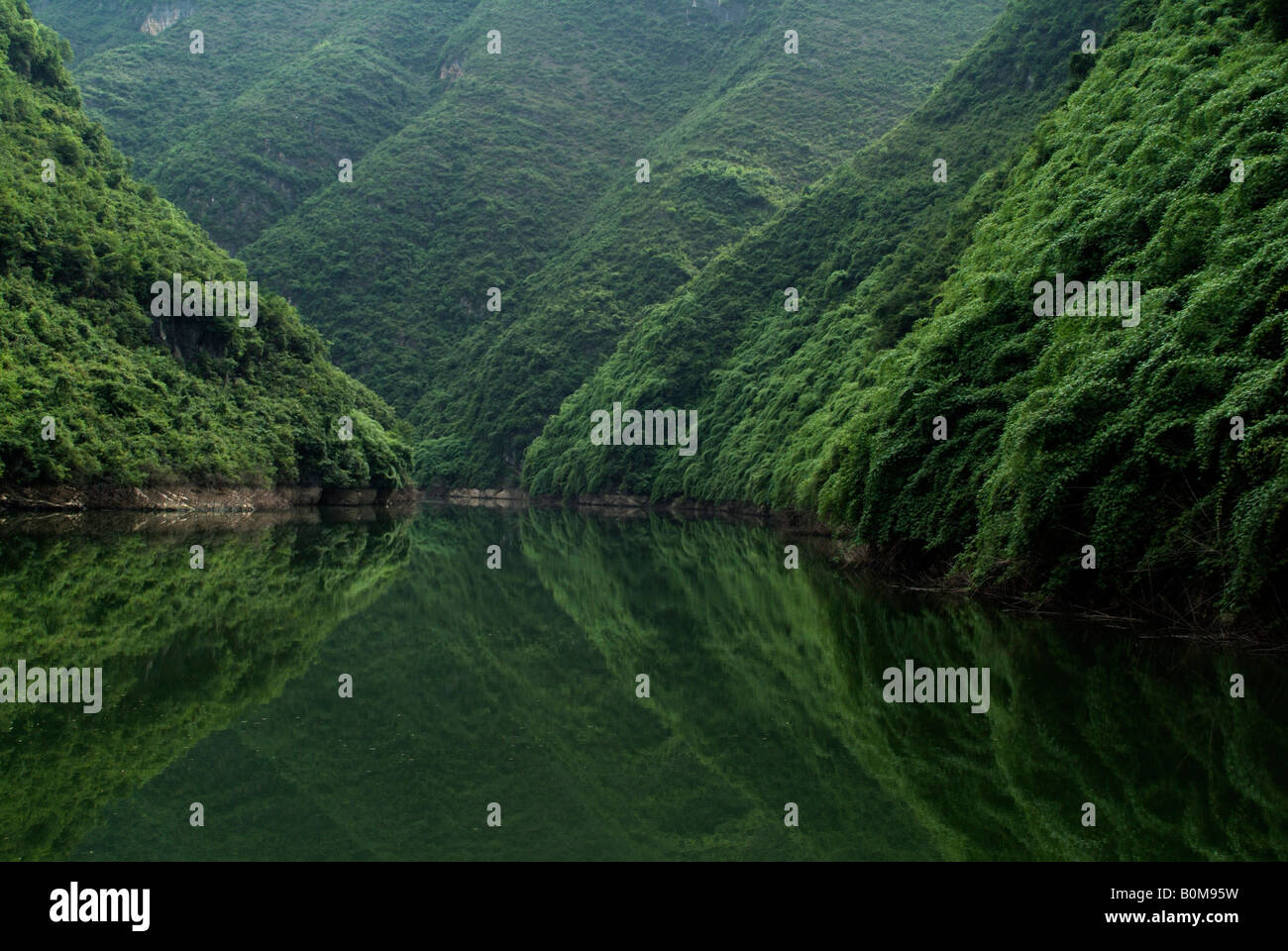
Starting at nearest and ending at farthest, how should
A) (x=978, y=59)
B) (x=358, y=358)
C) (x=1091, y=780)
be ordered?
(x=1091, y=780), (x=978, y=59), (x=358, y=358)

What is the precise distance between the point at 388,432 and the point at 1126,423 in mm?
77288

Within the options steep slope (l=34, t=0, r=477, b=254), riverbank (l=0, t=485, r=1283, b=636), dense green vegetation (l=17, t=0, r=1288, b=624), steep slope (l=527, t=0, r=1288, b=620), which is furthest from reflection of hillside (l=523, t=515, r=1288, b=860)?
steep slope (l=34, t=0, r=477, b=254)

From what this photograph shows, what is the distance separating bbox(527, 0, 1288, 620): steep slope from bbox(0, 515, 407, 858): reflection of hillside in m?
10.9

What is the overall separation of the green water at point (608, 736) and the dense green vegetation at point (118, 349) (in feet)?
101

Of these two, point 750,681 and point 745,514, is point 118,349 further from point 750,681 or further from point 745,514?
point 750,681

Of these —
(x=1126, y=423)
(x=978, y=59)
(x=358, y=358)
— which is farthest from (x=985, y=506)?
(x=358, y=358)

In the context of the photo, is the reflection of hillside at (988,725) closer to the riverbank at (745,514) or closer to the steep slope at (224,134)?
the riverbank at (745,514)

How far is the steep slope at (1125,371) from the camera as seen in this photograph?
14312mm

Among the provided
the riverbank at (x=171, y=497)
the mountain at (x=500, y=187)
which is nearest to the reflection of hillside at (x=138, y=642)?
the riverbank at (x=171, y=497)

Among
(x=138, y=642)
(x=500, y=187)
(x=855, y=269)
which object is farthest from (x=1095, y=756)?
(x=500, y=187)

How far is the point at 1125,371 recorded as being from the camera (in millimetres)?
16500

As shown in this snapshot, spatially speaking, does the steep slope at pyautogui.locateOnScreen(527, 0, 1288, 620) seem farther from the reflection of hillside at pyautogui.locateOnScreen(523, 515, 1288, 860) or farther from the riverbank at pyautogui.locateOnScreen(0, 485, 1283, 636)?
the reflection of hillside at pyautogui.locateOnScreen(523, 515, 1288, 860)

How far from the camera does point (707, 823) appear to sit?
7680mm

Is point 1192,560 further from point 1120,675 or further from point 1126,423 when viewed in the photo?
point 1120,675
